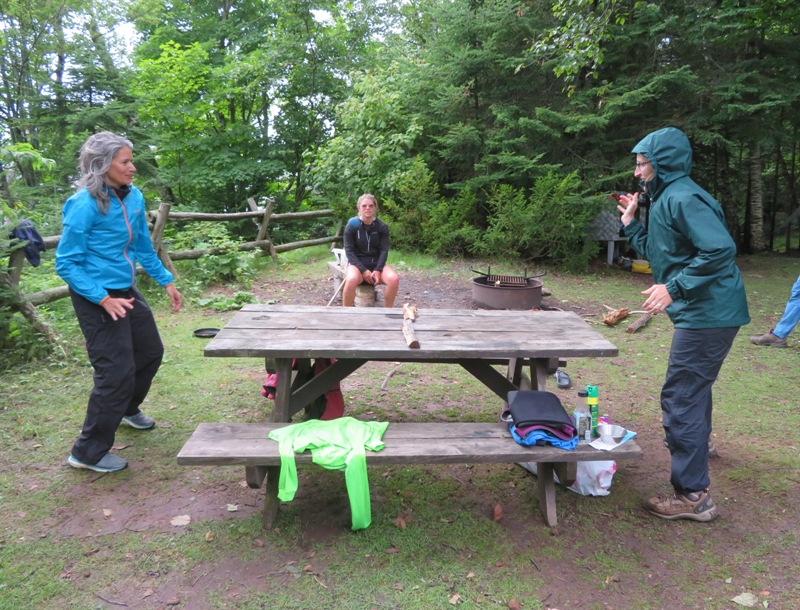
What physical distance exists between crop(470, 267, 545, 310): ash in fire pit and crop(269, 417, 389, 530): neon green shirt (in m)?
4.37

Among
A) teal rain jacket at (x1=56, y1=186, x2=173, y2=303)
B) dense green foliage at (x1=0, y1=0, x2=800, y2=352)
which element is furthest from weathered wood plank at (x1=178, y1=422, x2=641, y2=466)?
dense green foliage at (x1=0, y1=0, x2=800, y2=352)

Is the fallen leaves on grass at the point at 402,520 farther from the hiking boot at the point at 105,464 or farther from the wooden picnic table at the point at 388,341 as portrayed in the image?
the hiking boot at the point at 105,464

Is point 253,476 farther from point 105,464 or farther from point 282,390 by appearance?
point 105,464

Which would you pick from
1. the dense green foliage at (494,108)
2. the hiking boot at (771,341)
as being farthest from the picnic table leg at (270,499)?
the dense green foliage at (494,108)

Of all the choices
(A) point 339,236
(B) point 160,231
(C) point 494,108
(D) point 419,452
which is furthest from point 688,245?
(A) point 339,236

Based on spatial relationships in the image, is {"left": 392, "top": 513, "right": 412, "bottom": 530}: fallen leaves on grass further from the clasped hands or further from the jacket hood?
the clasped hands

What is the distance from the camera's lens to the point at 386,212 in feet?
38.2

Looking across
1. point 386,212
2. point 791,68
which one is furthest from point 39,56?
A: point 791,68

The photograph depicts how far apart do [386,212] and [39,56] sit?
1142 cm

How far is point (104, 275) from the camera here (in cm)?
322

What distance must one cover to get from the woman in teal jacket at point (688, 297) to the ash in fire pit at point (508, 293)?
396 cm

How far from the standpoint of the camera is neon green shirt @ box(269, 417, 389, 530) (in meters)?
2.54

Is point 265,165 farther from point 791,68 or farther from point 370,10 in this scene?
point 791,68

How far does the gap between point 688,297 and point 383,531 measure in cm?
186
